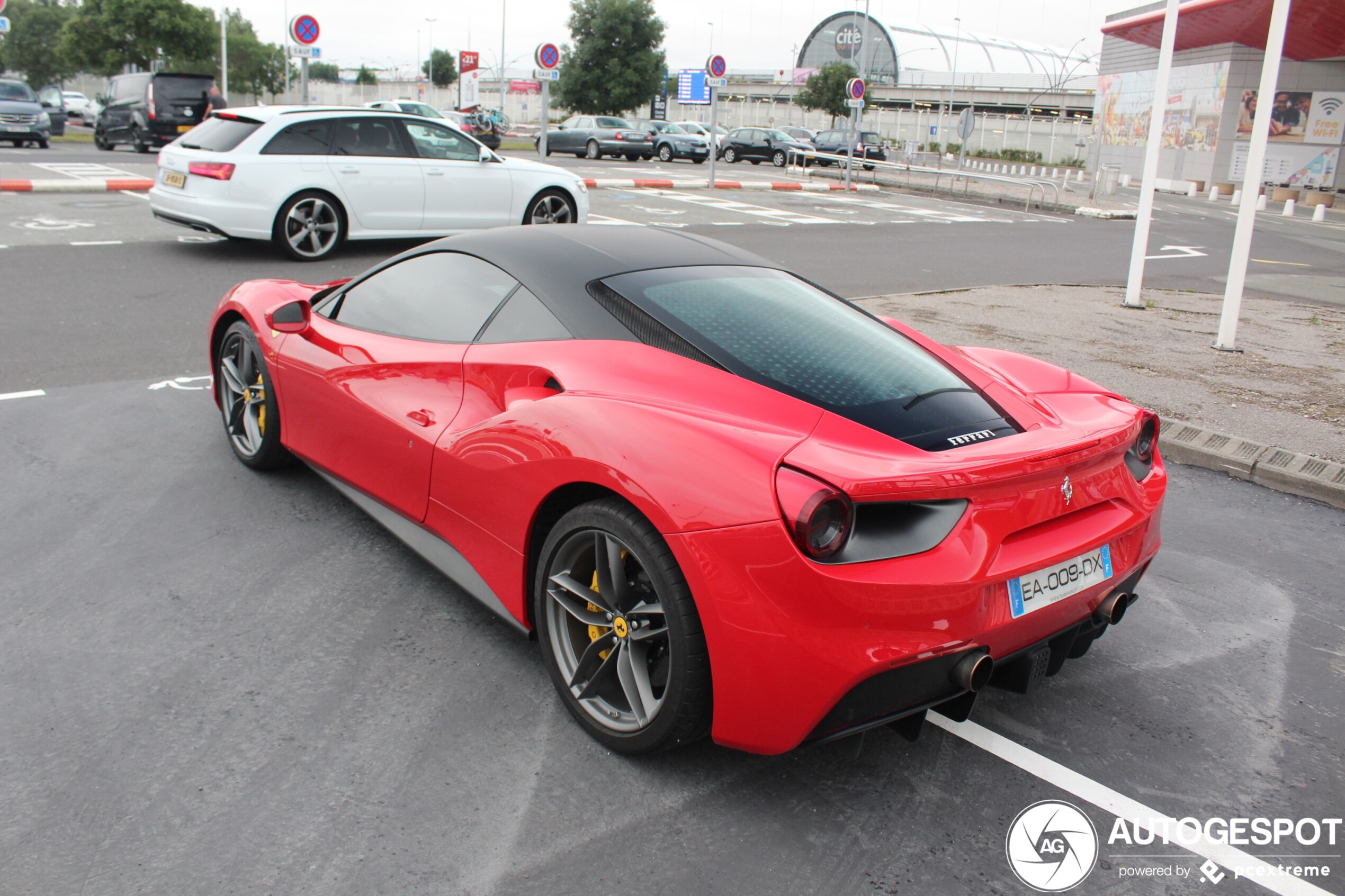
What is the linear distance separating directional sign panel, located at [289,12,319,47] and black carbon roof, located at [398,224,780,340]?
1569 cm

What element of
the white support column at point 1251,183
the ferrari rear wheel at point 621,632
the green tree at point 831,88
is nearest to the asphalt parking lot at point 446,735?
the ferrari rear wheel at point 621,632

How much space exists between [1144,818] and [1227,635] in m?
1.32

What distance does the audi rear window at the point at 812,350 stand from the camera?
2.73 meters

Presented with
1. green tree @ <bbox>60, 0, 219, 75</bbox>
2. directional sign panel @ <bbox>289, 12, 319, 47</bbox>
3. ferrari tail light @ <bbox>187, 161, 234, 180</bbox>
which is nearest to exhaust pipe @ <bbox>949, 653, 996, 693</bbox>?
ferrari tail light @ <bbox>187, 161, 234, 180</bbox>

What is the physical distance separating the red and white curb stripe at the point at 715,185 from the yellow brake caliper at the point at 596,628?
61.7ft

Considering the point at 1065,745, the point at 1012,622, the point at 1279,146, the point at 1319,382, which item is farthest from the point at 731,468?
the point at 1279,146

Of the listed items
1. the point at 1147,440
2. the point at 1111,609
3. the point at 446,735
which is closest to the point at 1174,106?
the point at 1147,440

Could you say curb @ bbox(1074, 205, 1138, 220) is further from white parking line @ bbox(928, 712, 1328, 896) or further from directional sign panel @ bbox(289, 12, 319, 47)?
white parking line @ bbox(928, 712, 1328, 896)

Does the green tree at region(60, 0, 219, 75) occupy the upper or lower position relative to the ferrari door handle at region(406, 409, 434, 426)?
upper

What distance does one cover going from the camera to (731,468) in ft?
7.76

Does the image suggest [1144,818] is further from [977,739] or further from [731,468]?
[731,468]

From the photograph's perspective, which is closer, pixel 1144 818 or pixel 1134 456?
pixel 1144 818

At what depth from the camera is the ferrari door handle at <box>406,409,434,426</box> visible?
3.31 metres

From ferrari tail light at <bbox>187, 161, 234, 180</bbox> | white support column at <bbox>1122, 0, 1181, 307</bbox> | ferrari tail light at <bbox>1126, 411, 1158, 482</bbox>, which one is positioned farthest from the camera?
ferrari tail light at <bbox>187, 161, 234, 180</bbox>
